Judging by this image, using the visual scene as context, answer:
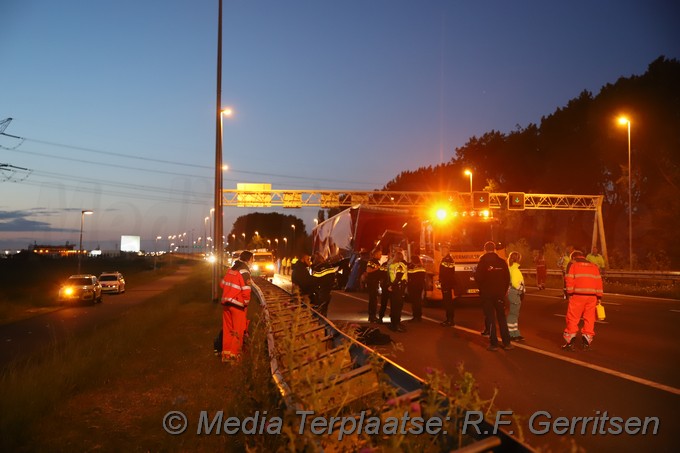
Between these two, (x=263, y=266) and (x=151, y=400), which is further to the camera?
(x=263, y=266)

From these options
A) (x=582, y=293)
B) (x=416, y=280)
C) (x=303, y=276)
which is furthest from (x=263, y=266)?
(x=582, y=293)

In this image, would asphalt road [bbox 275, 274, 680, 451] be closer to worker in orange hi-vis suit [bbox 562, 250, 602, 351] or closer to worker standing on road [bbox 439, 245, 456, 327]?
worker standing on road [bbox 439, 245, 456, 327]

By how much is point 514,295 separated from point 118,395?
7715 millimetres

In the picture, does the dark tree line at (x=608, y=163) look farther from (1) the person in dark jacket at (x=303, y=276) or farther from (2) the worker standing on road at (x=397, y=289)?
(1) the person in dark jacket at (x=303, y=276)

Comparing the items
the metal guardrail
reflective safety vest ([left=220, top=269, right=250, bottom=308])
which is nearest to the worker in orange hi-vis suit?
reflective safety vest ([left=220, top=269, right=250, bottom=308])

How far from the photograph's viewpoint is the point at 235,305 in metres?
10.3

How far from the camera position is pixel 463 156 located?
257ft

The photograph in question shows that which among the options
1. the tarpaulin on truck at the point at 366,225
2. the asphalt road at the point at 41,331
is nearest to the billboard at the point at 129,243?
the asphalt road at the point at 41,331

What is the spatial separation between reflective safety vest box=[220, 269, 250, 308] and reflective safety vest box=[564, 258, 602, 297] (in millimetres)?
5740

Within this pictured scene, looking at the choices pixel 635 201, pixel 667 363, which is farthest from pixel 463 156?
pixel 667 363

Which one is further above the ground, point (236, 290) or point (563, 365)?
point (236, 290)

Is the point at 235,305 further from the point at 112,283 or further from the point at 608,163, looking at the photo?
the point at 608,163

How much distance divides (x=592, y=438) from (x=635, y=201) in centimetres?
4909

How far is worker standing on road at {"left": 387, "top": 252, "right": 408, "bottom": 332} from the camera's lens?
1488cm
